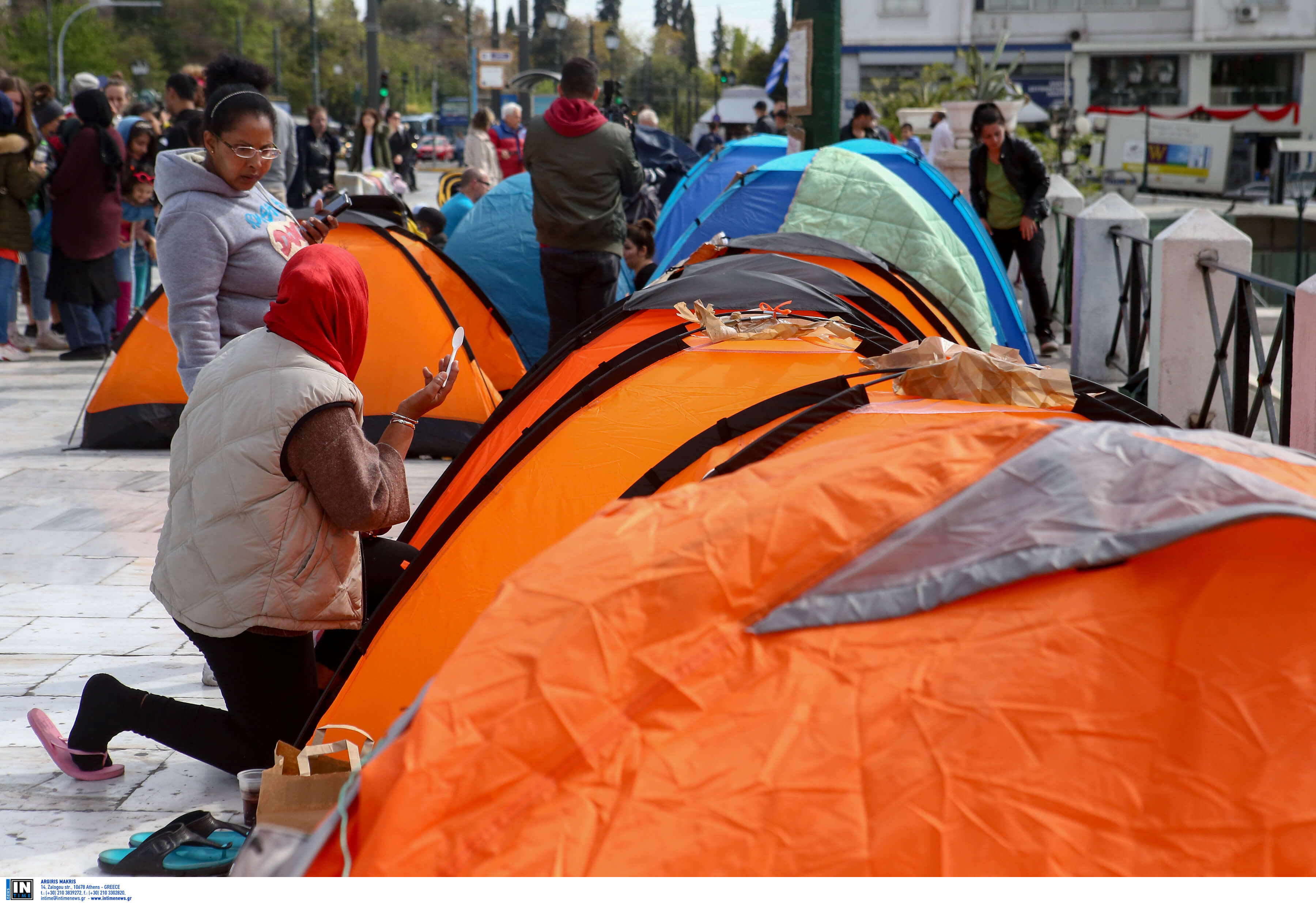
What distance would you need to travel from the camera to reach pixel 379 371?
21.4 feet

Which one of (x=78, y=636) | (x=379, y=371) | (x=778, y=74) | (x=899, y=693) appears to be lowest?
(x=78, y=636)

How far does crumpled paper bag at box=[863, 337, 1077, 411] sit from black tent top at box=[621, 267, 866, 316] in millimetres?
1018

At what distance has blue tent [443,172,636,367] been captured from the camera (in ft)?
26.5

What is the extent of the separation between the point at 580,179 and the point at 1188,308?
3126 millimetres

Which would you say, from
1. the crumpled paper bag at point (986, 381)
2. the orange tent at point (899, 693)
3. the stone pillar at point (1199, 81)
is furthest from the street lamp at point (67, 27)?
the orange tent at point (899, 693)

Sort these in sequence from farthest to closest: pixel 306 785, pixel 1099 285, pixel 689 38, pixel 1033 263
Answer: pixel 689 38 < pixel 1033 263 < pixel 1099 285 < pixel 306 785

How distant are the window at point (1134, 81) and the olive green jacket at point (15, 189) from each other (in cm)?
3863

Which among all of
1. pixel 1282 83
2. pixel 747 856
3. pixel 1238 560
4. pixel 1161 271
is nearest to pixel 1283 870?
pixel 1238 560

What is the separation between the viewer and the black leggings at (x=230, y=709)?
290cm

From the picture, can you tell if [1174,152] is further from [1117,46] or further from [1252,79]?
[1252,79]

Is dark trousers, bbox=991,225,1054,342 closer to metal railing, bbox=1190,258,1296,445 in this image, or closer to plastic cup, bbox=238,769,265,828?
metal railing, bbox=1190,258,1296,445

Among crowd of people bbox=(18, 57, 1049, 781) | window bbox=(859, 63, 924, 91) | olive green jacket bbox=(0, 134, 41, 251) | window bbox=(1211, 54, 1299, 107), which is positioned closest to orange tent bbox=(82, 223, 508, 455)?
crowd of people bbox=(18, 57, 1049, 781)

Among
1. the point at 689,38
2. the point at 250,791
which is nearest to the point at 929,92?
the point at 250,791

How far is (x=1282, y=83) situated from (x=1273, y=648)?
1838 inches
